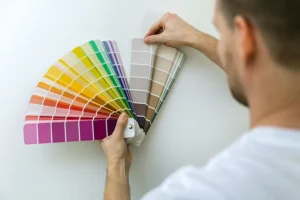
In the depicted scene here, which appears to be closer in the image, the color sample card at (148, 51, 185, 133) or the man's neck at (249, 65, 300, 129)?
the man's neck at (249, 65, 300, 129)


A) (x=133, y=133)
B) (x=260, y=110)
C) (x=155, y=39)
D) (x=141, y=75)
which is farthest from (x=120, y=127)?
(x=260, y=110)

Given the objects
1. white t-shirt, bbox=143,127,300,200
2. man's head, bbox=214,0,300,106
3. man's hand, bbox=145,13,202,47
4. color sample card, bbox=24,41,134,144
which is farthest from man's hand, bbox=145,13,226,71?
white t-shirt, bbox=143,127,300,200

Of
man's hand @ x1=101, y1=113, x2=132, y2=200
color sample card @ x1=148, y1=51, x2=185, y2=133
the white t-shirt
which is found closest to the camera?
the white t-shirt

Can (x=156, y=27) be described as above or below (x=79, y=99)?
above

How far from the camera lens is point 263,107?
0.73 meters

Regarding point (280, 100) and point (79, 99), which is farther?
point (79, 99)

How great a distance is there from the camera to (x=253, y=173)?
25.7 inches

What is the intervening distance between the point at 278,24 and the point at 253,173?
0.80 feet

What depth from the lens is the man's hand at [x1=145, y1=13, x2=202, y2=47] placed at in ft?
3.75

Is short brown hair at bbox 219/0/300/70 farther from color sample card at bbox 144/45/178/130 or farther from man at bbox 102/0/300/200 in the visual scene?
color sample card at bbox 144/45/178/130

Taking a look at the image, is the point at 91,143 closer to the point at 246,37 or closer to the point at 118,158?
the point at 118,158

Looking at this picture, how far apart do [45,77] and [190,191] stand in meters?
0.59

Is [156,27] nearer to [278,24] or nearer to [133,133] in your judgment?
[133,133]

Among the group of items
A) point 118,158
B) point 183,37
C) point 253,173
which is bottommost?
point 118,158
